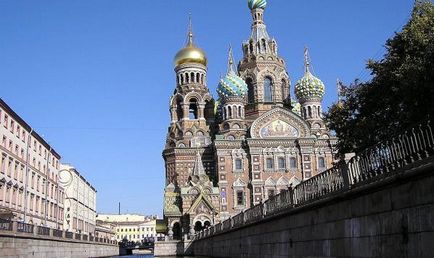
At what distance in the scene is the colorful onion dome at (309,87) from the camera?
68812 mm

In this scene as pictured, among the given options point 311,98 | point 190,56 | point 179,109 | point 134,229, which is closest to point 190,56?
point 190,56

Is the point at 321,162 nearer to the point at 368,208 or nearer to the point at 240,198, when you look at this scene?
the point at 240,198

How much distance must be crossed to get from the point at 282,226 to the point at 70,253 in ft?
91.6

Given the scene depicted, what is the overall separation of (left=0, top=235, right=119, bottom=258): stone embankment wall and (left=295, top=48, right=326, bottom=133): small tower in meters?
31.5

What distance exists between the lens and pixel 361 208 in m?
13.0

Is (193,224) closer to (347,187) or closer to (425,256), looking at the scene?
(347,187)

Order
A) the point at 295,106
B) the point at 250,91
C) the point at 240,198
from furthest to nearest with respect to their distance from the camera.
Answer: the point at 295,106
the point at 250,91
the point at 240,198

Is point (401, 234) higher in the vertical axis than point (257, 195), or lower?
lower

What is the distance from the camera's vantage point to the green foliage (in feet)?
62.8

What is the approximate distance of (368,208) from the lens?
1259cm

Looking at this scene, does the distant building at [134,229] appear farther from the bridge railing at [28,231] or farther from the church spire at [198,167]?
the bridge railing at [28,231]

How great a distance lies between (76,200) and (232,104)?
23396 millimetres

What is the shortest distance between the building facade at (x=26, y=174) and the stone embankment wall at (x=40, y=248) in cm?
403

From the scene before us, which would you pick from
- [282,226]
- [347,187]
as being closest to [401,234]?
[347,187]
